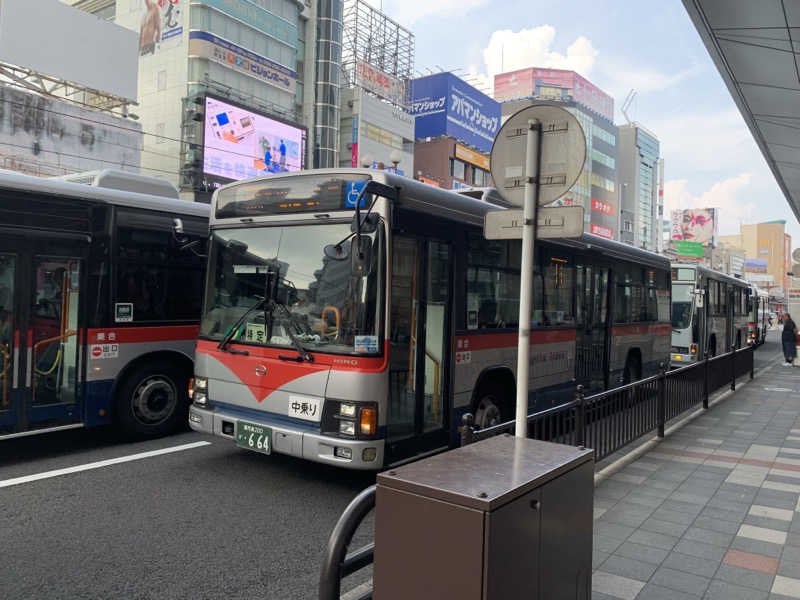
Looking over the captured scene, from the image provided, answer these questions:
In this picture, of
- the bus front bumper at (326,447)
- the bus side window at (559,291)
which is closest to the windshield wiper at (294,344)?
the bus front bumper at (326,447)

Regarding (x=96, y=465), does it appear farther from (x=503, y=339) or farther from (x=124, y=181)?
(x=503, y=339)

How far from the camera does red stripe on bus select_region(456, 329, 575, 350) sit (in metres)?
6.59

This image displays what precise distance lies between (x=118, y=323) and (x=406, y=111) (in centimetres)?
4739

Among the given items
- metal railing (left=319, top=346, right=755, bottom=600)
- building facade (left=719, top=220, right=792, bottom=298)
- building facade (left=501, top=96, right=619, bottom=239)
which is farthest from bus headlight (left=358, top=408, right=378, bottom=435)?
building facade (left=719, top=220, right=792, bottom=298)

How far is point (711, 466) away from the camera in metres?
6.84

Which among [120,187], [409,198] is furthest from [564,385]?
[120,187]

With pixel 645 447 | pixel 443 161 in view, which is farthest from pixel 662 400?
pixel 443 161

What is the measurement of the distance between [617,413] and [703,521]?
1690mm

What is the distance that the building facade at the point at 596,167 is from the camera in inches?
3145

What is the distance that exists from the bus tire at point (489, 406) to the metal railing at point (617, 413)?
91 cm

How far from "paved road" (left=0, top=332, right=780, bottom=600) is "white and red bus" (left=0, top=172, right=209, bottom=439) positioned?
2.01 ft

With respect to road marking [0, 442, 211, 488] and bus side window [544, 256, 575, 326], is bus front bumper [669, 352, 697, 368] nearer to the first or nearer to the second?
bus side window [544, 256, 575, 326]

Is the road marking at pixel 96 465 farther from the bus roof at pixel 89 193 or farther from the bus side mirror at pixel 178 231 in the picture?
the bus roof at pixel 89 193

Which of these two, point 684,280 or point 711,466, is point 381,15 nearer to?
point 684,280
